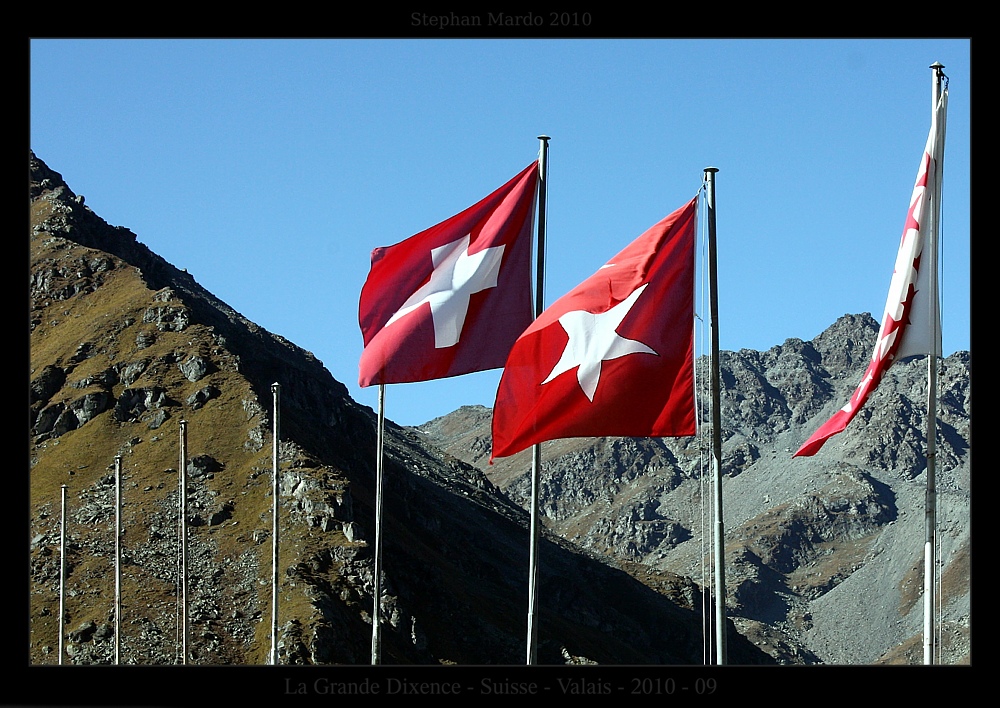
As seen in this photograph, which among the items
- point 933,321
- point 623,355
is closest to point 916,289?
point 933,321

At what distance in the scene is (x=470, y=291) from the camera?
2572 centimetres

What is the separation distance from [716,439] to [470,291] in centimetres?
536

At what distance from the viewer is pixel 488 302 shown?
2566 cm

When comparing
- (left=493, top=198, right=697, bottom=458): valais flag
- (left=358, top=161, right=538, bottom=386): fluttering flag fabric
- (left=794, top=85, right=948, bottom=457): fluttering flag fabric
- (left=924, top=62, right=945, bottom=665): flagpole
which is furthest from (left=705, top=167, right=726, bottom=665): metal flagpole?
(left=358, top=161, right=538, bottom=386): fluttering flag fabric

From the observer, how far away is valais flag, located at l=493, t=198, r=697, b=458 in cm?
2306

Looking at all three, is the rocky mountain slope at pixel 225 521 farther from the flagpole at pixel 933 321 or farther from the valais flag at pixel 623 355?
the flagpole at pixel 933 321

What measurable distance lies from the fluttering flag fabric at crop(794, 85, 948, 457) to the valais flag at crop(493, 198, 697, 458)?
2463mm

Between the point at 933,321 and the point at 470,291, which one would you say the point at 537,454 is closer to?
the point at 470,291

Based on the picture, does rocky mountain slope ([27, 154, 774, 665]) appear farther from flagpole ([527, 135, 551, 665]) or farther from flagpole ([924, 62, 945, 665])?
flagpole ([924, 62, 945, 665])

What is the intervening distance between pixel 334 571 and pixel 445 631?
1674 cm

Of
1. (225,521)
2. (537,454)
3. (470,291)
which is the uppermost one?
(470,291)

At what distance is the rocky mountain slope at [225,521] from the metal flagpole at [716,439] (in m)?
85.5
